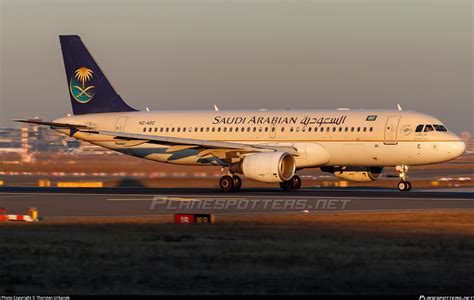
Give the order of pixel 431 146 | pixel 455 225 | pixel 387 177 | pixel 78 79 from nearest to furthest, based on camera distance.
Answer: pixel 455 225 → pixel 431 146 → pixel 78 79 → pixel 387 177

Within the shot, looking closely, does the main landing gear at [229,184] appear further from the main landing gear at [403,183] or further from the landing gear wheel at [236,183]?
the main landing gear at [403,183]

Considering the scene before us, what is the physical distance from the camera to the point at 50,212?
1438 inches

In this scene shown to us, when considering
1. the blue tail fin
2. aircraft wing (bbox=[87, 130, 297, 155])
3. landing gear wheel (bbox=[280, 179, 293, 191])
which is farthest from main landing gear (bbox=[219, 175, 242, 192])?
the blue tail fin

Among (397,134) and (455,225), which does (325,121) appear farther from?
(455,225)

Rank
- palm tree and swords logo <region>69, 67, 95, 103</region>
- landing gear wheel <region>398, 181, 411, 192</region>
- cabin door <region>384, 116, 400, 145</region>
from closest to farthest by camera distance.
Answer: cabin door <region>384, 116, 400, 145</region> → landing gear wheel <region>398, 181, 411, 192</region> → palm tree and swords logo <region>69, 67, 95, 103</region>

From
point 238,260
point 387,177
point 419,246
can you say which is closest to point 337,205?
point 419,246

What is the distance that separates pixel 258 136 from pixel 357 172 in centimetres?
575

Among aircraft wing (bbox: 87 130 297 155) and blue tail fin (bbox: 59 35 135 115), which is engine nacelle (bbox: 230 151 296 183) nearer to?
aircraft wing (bbox: 87 130 297 155)

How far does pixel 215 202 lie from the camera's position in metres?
41.3

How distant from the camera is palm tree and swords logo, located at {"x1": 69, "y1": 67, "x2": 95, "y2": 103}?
57.3 meters

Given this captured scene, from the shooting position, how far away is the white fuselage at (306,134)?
47.2m

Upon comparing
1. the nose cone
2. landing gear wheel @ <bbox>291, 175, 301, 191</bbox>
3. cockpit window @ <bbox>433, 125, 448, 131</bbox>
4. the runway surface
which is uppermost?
cockpit window @ <bbox>433, 125, 448, 131</bbox>

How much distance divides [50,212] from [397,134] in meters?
19.1

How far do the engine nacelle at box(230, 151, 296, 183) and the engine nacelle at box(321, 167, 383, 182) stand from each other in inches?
163
